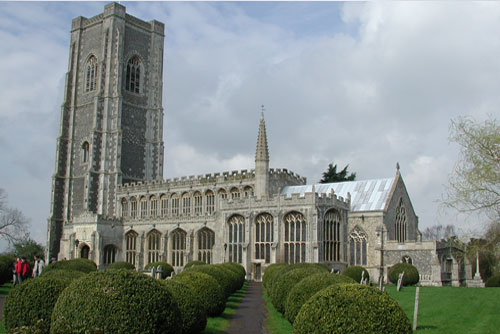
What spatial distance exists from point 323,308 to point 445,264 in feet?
102

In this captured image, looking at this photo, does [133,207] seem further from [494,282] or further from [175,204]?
[494,282]

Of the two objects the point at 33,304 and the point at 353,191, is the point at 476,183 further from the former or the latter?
the point at 353,191

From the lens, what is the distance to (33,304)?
13523 millimetres

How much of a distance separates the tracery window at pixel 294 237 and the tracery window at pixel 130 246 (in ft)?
62.7

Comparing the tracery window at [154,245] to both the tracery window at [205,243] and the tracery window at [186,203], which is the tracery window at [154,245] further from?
the tracery window at [186,203]

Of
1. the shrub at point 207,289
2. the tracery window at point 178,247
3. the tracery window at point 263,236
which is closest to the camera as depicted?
the shrub at point 207,289

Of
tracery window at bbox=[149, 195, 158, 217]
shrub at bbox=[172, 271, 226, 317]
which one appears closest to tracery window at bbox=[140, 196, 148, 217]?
tracery window at bbox=[149, 195, 158, 217]

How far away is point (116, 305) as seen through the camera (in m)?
10.1

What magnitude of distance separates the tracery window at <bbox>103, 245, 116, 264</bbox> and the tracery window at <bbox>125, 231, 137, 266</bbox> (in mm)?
1261

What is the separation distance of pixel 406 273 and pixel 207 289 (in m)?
20.0

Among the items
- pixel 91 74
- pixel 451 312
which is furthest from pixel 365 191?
pixel 91 74

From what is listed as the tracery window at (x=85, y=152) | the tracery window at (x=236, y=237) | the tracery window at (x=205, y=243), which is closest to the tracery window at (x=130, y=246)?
the tracery window at (x=205, y=243)

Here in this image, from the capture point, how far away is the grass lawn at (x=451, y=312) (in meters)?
17.1

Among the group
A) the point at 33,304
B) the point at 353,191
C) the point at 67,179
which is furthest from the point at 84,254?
the point at 33,304
